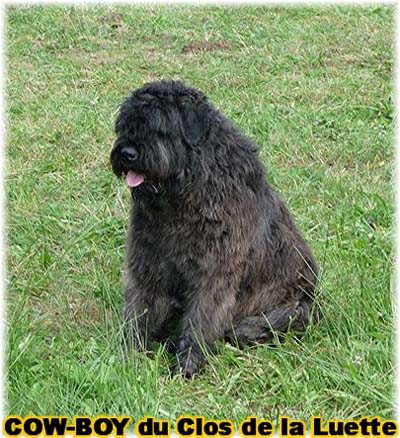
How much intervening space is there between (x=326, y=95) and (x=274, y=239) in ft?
13.8

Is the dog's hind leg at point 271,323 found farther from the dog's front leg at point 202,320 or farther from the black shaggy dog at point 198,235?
the dog's front leg at point 202,320

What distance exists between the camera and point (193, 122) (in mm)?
4633

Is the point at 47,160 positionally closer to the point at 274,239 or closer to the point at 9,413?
the point at 274,239

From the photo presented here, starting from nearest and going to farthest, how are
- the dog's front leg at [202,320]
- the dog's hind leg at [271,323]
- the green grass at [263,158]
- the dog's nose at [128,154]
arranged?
the green grass at [263,158] → the dog's nose at [128,154] → the dog's front leg at [202,320] → the dog's hind leg at [271,323]

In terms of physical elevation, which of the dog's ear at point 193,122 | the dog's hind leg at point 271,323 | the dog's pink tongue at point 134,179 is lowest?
the dog's hind leg at point 271,323

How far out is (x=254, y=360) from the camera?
4652 millimetres

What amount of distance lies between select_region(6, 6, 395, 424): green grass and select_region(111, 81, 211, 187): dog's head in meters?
0.98

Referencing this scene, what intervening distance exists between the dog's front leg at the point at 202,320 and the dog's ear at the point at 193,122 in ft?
2.50

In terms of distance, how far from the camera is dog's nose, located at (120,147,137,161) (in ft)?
14.6

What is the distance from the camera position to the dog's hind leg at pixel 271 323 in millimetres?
4887

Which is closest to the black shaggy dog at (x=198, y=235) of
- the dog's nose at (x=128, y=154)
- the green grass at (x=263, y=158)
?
the dog's nose at (x=128, y=154)

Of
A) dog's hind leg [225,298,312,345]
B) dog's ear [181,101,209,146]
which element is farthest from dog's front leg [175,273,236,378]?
dog's ear [181,101,209,146]

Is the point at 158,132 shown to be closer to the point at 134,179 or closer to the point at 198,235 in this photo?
the point at 134,179

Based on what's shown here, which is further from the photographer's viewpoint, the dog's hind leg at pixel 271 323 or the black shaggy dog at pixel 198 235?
the dog's hind leg at pixel 271 323
